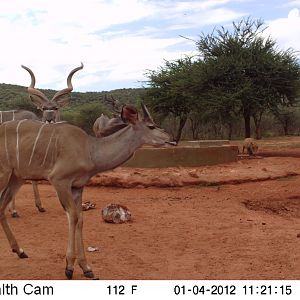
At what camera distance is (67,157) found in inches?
216

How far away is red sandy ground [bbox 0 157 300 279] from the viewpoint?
18.8ft

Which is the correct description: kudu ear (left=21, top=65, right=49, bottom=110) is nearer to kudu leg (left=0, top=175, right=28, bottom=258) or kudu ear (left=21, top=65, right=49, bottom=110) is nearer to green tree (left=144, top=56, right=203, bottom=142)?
kudu leg (left=0, top=175, right=28, bottom=258)

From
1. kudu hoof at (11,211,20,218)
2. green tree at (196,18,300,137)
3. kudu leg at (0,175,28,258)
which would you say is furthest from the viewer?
green tree at (196,18,300,137)

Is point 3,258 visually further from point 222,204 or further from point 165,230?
point 222,204

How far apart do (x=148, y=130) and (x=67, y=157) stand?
103 cm

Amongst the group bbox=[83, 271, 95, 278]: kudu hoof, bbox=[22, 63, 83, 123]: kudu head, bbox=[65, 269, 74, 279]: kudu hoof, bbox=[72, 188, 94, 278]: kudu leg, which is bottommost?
bbox=[83, 271, 95, 278]: kudu hoof

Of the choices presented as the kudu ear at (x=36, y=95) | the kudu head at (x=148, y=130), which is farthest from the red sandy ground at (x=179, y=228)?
the kudu ear at (x=36, y=95)

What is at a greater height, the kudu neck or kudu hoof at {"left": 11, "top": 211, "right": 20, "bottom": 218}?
the kudu neck

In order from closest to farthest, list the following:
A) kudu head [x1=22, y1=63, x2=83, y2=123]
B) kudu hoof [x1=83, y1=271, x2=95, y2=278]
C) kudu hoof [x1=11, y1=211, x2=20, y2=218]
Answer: kudu hoof [x1=83, y1=271, x2=95, y2=278], kudu hoof [x1=11, y1=211, x2=20, y2=218], kudu head [x1=22, y1=63, x2=83, y2=123]

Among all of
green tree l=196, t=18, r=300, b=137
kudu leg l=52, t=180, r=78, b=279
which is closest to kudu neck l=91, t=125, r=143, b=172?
kudu leg l=52, t=180, r=78, b=279

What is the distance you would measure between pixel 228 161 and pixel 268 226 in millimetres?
7258

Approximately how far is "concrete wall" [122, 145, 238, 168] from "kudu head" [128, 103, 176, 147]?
744 cm

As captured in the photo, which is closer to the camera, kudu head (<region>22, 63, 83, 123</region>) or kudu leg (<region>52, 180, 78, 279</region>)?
kudu leg (<region>52, 180, 78, 279</region>)

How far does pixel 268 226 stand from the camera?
791cm
